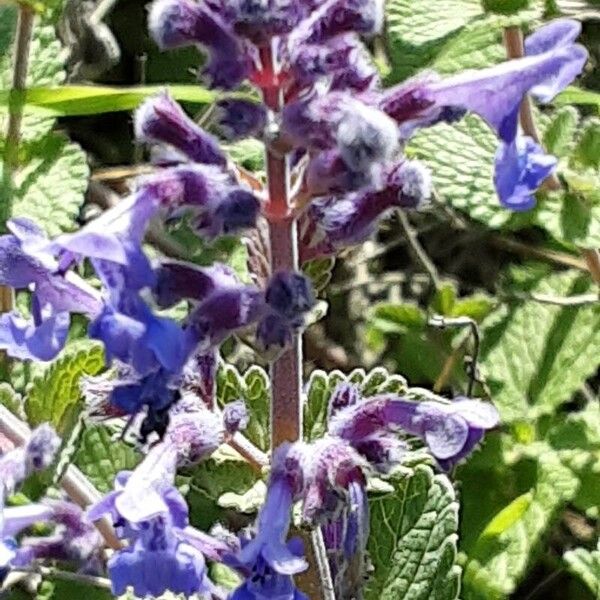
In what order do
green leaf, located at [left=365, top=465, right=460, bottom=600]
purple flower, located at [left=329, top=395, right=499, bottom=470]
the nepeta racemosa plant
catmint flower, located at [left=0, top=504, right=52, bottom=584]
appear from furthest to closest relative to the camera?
green leaf, located at [left=365, top=465, right=460, bottom=600]
catmint flower, located at [left=0, top=504, right=52, bottom=584]
purple flower, located at [left=329, top=395, right=499, bottom=470]
the nepeta racemosa plant

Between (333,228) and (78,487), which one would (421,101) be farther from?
(78,487)

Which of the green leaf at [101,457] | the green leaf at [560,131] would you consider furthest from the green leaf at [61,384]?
the green leaf at [560,131]

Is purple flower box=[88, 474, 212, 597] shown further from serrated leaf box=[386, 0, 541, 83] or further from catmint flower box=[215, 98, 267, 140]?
serrated leaf box=[386, 0, 541, 83]

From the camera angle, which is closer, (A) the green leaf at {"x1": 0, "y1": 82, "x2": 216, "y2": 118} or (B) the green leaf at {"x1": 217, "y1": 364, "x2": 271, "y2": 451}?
(B) the green leaf at {"x1": 217, "y1": 364, "x2": 271, "y2": 451}

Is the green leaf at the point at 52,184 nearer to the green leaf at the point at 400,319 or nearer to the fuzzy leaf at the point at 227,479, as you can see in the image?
the fuzzy leaf at the point at 227,479

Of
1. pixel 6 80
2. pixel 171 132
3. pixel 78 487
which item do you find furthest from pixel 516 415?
pixel 171 132

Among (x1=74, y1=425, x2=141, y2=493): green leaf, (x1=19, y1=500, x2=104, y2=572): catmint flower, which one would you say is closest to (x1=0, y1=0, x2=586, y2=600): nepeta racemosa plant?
(x1=19, y1=500, x2=104, y2=572): catmint flower

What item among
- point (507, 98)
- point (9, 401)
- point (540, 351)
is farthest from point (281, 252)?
point (540, 351)
